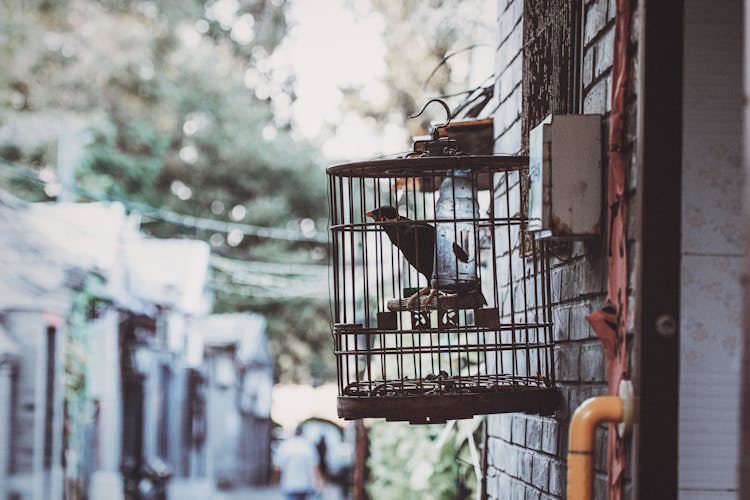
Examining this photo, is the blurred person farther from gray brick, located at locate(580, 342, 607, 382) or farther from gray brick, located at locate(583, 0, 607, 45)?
gray brick, located at locate(583, 0, 607, 45)

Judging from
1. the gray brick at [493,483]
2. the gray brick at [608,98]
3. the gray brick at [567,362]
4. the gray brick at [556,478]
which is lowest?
the gray brick at [493,483]

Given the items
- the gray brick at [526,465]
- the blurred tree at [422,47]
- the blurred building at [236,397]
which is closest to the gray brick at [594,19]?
the gray brick at [526,465]

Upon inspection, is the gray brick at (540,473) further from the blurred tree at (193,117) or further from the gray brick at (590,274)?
the blurred tree at (193,117)

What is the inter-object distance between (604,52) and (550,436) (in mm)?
1041

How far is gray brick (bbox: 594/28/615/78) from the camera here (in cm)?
255

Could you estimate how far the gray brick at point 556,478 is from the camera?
2.85 meters

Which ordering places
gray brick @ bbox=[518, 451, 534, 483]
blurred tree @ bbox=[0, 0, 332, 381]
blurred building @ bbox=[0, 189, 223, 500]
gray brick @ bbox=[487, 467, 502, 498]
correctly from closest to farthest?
gray brick @ bbox=[518, 451, 534, 483] < gray brick @ bbox=[487, 467, 502, 498] < blurred building @ bbox=[0, 189, 223, 500] < blurred tree @ bbox=[0, 0, 332, 381]

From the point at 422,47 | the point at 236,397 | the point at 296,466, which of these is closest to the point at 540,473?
the point at 296,466

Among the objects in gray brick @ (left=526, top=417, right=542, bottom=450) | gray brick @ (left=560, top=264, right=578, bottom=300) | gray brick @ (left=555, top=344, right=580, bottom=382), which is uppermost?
gray brick @ (left=560, top=264, right=578, bottom=300)

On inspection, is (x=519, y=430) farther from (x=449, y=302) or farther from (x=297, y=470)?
(x=297, y=470)

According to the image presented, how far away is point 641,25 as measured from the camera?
7.13 feet

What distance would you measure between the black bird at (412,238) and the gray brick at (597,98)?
0.49 m

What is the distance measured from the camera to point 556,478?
9.58 ft

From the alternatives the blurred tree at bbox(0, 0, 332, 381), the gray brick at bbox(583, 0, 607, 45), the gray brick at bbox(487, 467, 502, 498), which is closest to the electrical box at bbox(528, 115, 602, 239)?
the gray brick at bbox(583, 0, 607, 45)
